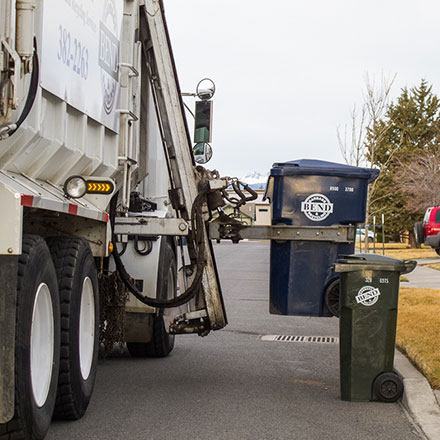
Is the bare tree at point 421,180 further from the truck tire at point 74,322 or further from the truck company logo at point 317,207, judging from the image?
the truck tire at point 74,322

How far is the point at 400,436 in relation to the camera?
575 cm

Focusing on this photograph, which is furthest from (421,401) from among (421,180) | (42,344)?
(421,180)

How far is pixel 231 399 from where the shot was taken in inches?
269

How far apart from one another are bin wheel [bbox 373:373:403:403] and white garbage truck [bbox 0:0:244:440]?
146 centimetres

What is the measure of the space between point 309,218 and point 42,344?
3.62 meters

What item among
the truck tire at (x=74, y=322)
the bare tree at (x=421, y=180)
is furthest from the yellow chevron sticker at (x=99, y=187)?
the bare tree at (x=421, y=180)

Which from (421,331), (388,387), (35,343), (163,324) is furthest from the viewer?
(421,331)

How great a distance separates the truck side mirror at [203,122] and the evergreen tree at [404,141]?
4400 cm

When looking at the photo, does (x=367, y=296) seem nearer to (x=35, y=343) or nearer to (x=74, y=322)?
(x=74, y=322)

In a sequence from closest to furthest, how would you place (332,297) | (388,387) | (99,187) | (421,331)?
(99,187), (388,387), (332,297), (421,331)

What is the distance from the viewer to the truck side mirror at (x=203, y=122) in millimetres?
9656

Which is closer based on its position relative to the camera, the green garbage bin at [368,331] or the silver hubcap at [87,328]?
the silver hubcap at [87,328]

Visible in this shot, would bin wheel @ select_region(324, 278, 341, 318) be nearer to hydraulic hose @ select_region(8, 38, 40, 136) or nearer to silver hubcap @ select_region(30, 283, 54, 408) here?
silver hubcap @ select_region(30, 283, 54, 408)

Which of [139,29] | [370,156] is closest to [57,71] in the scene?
[139,29]
